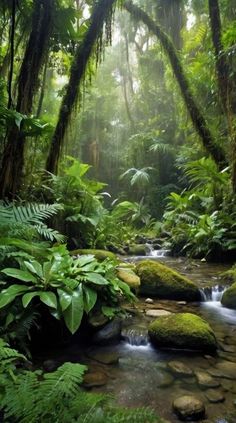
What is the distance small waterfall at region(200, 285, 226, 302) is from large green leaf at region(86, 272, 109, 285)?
204 cm

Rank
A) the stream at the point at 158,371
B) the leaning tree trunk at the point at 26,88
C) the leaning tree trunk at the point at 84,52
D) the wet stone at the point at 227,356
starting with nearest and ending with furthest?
1. the stream at the point at 158,371
2. the wet stone at the point at 227,356
3. the leaning tree trunk at the point at 26,88
4. the leaning tree trunk at the point at 84,52

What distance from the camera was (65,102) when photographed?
5.59 meters

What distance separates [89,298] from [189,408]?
3.48 feet

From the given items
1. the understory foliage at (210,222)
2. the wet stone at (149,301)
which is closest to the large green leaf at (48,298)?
the wet stone at (149,301)

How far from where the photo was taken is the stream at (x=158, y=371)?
2.06 meters

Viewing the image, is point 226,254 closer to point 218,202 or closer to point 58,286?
point 218,202

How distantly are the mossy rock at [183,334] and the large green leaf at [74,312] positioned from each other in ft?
2.73

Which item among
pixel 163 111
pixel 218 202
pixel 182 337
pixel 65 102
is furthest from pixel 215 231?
pixel 163 111

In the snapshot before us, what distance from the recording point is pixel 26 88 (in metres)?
4.33

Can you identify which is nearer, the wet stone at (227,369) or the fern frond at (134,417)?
the fern frond at (134,417)

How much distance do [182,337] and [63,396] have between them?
1788 mm

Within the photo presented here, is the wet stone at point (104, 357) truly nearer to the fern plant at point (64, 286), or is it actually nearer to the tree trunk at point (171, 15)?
the fern plant at point (64, 286)

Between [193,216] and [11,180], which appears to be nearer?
[11,180]

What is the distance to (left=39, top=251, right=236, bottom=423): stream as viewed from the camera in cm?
206
